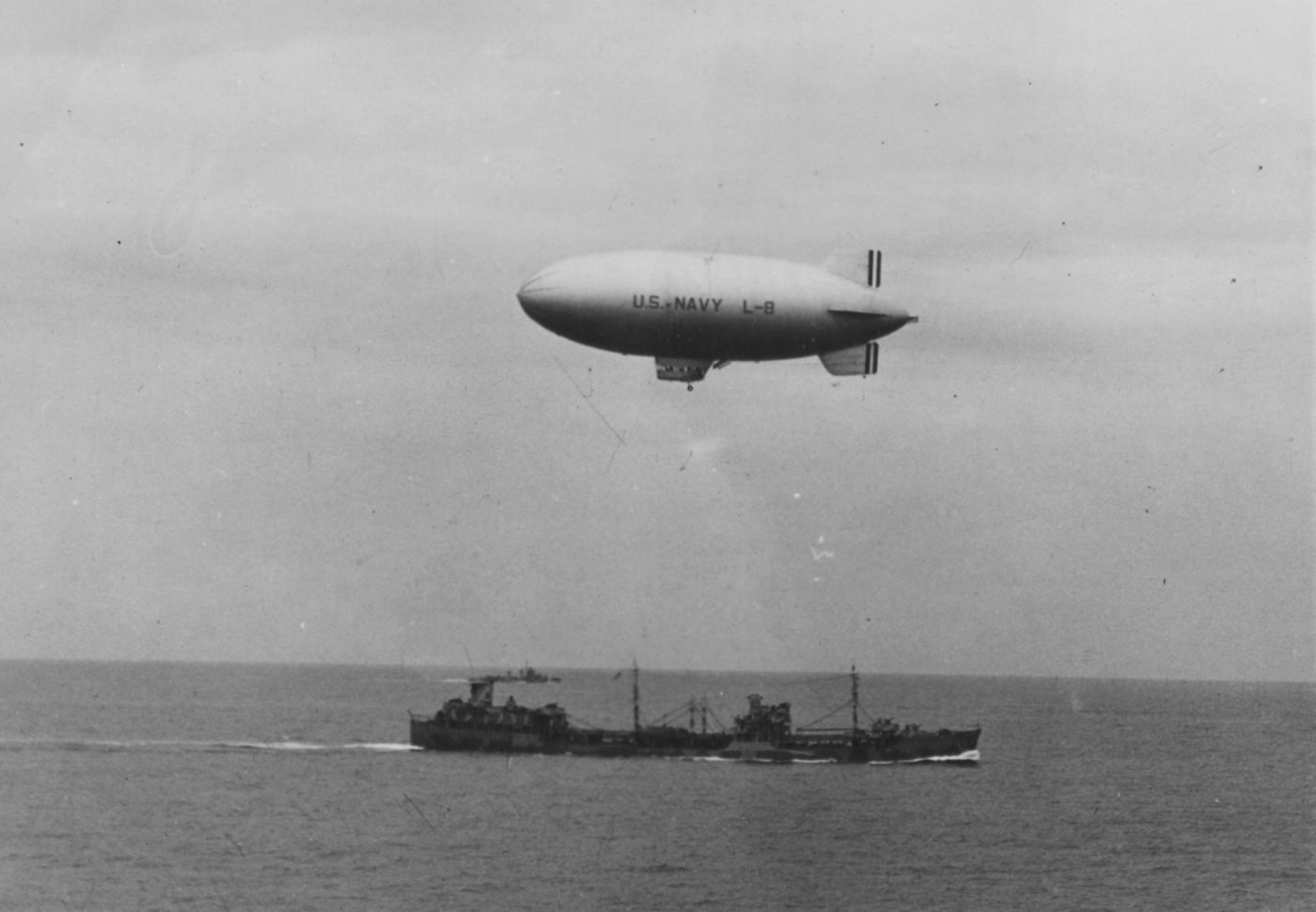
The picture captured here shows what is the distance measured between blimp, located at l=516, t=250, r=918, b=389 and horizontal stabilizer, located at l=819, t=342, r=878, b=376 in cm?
45

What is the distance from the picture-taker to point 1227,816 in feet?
308

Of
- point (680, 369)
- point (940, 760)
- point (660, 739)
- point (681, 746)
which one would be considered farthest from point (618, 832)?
point (940, 760)

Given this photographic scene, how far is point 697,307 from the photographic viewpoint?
34719mm

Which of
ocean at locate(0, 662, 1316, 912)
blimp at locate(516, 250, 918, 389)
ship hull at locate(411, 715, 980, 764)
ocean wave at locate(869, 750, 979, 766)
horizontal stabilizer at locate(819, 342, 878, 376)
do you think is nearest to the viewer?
blimp at locate(516, 250, 918, 389)

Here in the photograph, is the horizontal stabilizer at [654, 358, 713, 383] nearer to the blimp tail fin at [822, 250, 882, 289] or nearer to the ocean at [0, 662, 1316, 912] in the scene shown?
the blimp tail fin at [822, 250, 882, 289]

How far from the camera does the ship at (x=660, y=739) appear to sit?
111062mm

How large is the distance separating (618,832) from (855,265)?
1851 inches

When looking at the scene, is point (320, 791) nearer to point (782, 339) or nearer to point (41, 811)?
point (41, 811)

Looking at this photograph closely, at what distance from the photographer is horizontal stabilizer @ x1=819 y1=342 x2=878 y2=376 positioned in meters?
37.7

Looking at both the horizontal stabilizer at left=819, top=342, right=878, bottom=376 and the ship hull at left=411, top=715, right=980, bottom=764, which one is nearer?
the horizontal stabilizer at left=819, top=342, right=878, bottom=376

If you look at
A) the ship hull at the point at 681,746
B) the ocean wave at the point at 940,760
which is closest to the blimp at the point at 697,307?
the ship hull at the point at 681,746

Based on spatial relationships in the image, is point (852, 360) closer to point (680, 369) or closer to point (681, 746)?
point (680, 369)

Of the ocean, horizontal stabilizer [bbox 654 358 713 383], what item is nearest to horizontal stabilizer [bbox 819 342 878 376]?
horizontal stabilizer [bbox 654 358 713 383]

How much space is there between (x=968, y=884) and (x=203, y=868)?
1366 inches
